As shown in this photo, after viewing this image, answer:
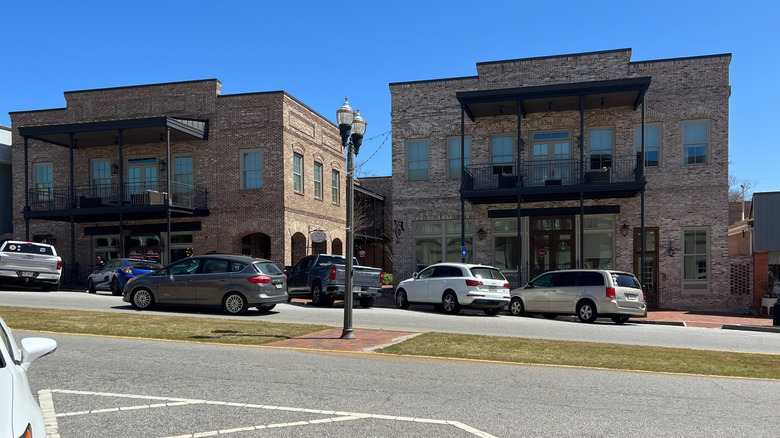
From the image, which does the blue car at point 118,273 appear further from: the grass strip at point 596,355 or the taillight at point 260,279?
the grass strip at point 596,355

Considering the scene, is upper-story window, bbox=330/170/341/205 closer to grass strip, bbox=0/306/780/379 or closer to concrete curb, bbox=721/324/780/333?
grass strip, bbox=0/306/780/379

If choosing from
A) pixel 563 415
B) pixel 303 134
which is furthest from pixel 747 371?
pixel 303 134

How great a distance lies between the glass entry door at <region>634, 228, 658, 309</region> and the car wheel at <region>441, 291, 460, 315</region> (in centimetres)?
868

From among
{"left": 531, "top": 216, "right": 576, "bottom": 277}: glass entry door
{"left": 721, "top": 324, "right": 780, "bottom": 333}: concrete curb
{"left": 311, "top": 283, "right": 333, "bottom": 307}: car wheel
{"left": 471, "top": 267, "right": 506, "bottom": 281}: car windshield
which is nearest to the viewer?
{"left": 721, "top": 324, "right": 780, "bottom": 333}: concrete curb

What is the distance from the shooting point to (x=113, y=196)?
3006 centimetres

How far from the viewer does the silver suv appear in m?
17.7

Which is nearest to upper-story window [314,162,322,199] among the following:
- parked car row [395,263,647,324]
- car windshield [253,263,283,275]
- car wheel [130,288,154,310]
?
parked car row [395,263,647,324]

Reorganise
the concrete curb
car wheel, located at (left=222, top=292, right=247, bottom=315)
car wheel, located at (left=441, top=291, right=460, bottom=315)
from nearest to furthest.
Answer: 1. car wheel, located at (left=222, top=292, right=247, bottom=315)
2. the concrete curb
3. car wheel, located at (left=441, top=291, right=460, bottom=315)

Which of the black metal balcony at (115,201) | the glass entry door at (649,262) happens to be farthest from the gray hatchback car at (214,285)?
the glass entry door at (649,262)

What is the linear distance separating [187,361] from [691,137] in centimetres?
2122

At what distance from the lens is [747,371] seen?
9.66 m

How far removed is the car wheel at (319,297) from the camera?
20453mm

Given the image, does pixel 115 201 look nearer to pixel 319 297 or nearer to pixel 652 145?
pixel 319 297

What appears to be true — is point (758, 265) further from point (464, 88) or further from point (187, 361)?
point (187, 361)
